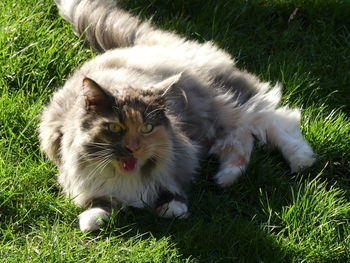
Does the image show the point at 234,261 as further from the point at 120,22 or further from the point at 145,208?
the point at 120,22

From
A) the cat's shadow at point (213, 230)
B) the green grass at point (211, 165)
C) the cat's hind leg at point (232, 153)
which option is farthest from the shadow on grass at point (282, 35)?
the cat's shadow at point (213, 230)

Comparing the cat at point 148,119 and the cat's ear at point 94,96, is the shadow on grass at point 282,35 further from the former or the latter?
the cat's ear at point 94,96


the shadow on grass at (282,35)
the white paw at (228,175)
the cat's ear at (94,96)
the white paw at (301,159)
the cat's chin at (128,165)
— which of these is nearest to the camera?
the cat's ear at (94,96)

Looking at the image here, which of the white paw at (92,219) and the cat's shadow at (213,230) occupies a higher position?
the cat's shadow at (213,230)

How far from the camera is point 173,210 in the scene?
3.72 metres

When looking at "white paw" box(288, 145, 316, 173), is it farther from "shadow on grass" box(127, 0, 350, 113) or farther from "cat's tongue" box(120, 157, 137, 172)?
"cat's tongue" box(120, 157, 137, 172)

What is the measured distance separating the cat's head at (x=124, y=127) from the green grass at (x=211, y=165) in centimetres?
41

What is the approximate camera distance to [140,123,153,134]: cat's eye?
3514mm

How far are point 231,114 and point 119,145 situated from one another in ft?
4.01

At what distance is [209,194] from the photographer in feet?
13.2

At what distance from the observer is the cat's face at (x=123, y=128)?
3.47 m

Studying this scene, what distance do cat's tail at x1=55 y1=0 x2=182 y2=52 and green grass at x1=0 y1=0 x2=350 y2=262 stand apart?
151 mm

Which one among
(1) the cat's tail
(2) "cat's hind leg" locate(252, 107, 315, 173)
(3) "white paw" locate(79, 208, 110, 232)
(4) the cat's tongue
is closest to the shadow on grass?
(2) "cat's hind leg" locate(252, 107, 315, 173)

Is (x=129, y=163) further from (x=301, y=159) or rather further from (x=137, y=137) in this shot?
(x=301, y=159)
